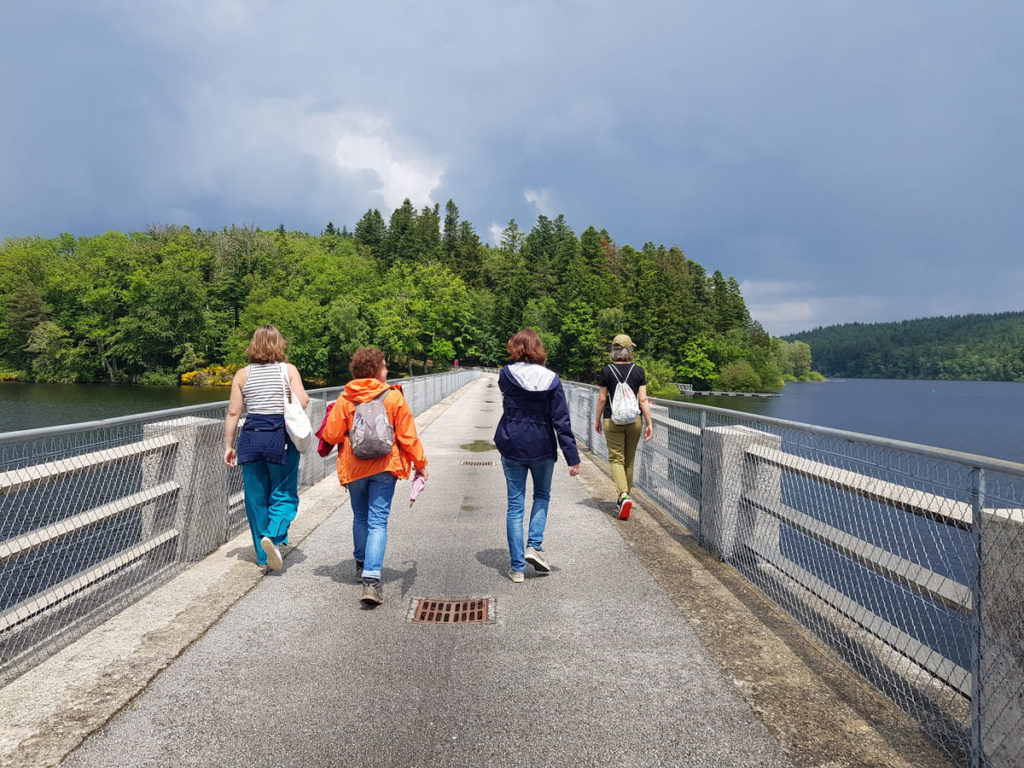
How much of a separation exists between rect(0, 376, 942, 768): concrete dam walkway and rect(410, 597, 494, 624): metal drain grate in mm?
66

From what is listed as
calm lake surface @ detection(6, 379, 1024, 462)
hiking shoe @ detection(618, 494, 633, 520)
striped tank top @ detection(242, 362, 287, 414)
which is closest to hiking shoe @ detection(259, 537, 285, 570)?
striped tank top @ detection(242, 362, 287, 414)

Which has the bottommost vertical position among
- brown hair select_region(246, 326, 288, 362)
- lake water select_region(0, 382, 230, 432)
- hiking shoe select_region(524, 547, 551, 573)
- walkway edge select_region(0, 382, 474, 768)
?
lake water select_region(0, 382, 230, 432)

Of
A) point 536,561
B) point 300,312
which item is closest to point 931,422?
point 300,312

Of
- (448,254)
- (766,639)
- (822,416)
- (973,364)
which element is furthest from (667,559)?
(973,364)

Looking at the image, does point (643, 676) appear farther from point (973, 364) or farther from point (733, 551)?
point (973, 364)

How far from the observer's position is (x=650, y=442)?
25.4ft

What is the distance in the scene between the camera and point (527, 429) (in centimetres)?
464

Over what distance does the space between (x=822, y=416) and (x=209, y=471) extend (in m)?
66.4

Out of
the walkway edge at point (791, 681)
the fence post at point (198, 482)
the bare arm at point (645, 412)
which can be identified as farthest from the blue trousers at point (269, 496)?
the bare arm at point (645, 412)

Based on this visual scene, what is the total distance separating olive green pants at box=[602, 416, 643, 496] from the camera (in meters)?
6.89

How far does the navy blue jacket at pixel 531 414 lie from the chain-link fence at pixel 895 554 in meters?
1.39

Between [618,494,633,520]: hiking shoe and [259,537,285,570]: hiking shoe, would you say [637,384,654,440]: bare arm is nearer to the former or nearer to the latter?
[618,494,633,520]: hiking shoe

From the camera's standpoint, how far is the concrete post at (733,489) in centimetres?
454

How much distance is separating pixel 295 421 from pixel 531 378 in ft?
5.69
